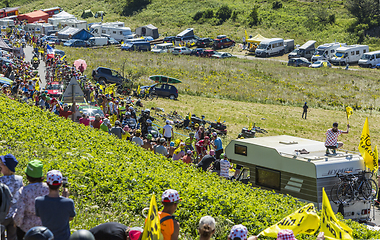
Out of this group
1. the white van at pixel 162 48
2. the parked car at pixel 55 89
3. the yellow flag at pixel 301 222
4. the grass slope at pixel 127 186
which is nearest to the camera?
the yellow flag at pixel 301 222

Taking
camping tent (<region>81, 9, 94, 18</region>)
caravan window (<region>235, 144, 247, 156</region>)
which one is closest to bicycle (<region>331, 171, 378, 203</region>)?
caravan window (<region>235, 144, 247, 156</region>)

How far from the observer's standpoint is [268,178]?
39.0ft

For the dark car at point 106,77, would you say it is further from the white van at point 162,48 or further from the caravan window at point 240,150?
the white van at point 162,48

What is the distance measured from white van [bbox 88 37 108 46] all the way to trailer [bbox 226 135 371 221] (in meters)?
56.5

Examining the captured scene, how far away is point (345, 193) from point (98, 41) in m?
59.6

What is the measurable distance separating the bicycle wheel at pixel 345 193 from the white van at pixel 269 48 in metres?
56.1

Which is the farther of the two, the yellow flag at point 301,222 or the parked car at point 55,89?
the parked car at point 55,89

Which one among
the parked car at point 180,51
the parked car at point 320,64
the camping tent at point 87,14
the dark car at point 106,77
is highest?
the camping tent at point 87,14

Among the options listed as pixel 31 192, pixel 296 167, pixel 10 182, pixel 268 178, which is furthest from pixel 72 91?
pixel 31 192

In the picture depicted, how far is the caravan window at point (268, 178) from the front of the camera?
Result: 11641 mm

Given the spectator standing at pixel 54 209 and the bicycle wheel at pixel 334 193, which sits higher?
the spectator standing at pixel 54 209

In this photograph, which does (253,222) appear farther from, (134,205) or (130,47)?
(130,47)

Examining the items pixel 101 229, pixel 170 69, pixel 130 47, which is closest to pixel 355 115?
pixel 170 69

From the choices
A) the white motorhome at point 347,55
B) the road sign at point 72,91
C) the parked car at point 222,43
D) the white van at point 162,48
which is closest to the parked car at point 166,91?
the road sign at point 72,91
